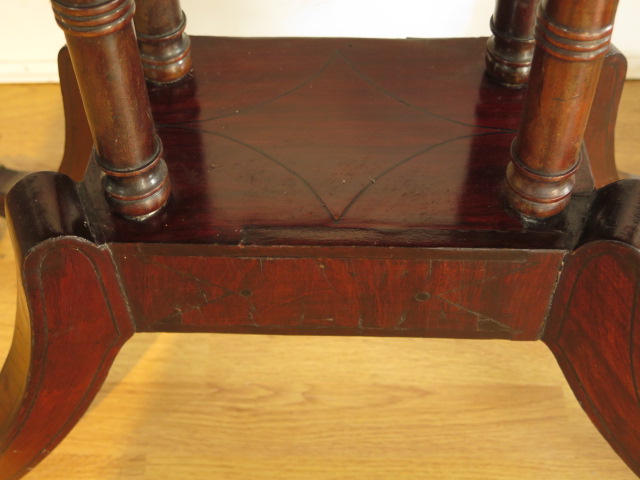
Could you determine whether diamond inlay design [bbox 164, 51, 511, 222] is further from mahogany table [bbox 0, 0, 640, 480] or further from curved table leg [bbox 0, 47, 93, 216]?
curved table leg [bbox 0, 47, 93, 216]

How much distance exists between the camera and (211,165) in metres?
1.02

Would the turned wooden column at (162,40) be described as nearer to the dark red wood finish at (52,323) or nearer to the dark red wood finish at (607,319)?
the dark red wood finish at (52,323)

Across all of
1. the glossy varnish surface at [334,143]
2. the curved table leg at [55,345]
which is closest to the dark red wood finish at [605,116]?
the glossy varnish surface at [334,143]

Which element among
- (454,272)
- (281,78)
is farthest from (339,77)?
(454,272)

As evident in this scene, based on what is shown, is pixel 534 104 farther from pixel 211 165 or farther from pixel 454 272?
pixel 211 165

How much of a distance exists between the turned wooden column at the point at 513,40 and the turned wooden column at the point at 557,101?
22 cm

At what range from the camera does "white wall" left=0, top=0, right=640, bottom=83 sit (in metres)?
1.63

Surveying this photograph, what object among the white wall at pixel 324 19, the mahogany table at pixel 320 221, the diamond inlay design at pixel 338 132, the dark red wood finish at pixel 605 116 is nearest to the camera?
the mahogany table at pixel 320 221

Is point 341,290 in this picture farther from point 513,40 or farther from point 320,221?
point 513,40

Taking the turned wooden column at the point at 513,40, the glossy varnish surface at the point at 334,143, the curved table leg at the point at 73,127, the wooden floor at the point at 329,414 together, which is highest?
the turned wooden column at the point at 513,40

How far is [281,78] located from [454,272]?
37 cm

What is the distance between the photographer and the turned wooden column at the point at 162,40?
108 cm

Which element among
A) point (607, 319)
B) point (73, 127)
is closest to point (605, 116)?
point (607, 319)

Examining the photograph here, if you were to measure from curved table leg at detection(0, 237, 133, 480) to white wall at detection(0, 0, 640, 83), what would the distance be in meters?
0.81
